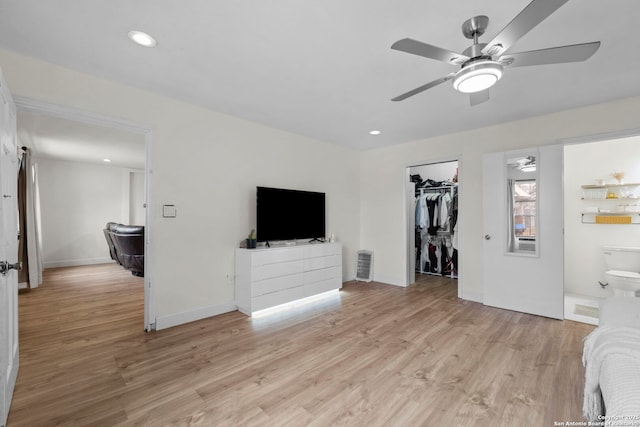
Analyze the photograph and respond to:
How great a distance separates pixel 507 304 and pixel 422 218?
2.25 m

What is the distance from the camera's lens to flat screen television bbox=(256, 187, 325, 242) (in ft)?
11.9

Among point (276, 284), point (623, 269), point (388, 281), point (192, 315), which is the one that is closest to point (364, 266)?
point (388, 281)

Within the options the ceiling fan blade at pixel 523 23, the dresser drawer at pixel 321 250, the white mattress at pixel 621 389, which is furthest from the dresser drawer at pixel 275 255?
the white mattress at pixel 621 389

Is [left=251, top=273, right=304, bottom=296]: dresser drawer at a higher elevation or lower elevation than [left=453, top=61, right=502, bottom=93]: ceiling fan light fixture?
lower

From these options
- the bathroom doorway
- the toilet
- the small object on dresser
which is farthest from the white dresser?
the toilet

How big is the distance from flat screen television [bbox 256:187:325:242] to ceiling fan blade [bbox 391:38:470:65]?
2.49 meters

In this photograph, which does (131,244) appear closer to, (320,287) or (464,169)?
(320,287)

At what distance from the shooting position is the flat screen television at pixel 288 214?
3.64 metres

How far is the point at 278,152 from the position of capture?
4.04 metres

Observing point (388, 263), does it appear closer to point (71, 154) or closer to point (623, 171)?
point (623, 171)

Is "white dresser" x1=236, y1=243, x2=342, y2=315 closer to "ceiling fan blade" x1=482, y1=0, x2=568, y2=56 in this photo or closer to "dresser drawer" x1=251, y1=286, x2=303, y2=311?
"dresser drawer" x1=251, y1=286, x2=303, y2=311

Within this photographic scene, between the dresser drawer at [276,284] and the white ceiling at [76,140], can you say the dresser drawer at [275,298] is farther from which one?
the white ceiling at [76,140]

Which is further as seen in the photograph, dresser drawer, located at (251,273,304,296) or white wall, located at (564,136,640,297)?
white wall, located at (564,136,640,297)

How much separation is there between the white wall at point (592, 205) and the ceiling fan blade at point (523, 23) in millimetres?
3531
